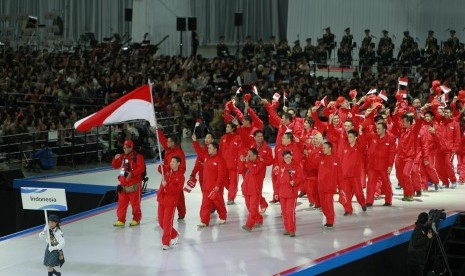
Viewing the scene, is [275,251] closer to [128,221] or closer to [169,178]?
[169,178]

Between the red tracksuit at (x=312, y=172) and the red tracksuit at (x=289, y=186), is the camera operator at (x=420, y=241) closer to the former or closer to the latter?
the red tracksuit at (x=289, y=186)

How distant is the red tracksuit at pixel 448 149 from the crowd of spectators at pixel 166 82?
7377mm

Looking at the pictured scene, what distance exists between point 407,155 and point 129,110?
18.1 feet

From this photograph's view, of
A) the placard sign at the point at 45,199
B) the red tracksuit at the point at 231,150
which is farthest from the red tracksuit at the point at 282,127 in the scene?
the placard sign at the point at 45,199

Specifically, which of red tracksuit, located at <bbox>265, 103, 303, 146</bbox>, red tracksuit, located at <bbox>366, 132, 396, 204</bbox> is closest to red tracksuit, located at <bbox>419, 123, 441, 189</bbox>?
red tracksuit, located at <bbox>366, 132, 396, 204</bbox>

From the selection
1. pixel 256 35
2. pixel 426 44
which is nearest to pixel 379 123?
pixel 426 44

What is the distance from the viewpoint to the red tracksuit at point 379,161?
1661cm

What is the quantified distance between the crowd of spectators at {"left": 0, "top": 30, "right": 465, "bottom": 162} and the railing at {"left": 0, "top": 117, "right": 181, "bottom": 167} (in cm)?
19

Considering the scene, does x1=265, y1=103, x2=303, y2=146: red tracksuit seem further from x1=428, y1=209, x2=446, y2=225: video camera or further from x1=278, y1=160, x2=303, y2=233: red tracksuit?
x1=428, y1=209, x2=446, y2=225: video camera

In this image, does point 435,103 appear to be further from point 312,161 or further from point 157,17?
point 157,17

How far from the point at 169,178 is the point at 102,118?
1.33 metres

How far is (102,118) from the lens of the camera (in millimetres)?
14281

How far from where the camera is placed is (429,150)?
18.2 meters

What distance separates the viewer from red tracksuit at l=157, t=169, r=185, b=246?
13750 mm
